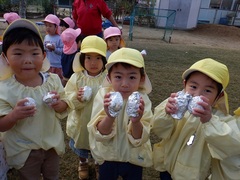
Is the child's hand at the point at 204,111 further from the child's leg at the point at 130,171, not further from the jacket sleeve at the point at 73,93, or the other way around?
the jacket sleeve at the point at 73,93

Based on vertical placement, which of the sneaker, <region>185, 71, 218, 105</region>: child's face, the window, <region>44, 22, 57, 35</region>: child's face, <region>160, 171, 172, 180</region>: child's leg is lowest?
the sneaker

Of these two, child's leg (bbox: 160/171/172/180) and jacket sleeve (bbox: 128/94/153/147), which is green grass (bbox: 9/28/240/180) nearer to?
child's leg (bbox: 160/171/172/180)

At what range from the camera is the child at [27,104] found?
174cm

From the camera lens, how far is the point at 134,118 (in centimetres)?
170

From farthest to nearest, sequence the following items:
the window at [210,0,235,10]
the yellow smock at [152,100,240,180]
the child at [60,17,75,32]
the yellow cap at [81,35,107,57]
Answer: the window at [210,0,235,10], the child at [60,17,75,32], the yellow cap at [81,35,107,57], the yellow smock at [152,100,240,180]

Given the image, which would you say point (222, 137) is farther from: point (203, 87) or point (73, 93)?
point (73, 93)

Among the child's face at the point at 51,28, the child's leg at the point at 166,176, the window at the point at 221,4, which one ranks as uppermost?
the window at the point at 221,4

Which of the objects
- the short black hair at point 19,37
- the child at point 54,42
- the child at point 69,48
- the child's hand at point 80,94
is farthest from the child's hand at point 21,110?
the child at point 54,42

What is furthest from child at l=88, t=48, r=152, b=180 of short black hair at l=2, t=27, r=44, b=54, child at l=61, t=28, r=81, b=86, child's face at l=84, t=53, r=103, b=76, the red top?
the red top

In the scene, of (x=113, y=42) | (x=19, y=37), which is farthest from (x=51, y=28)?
(x=19, y=37)

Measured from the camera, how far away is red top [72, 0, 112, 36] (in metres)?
4.67

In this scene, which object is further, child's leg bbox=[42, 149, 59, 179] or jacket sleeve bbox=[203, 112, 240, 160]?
child's leg bbox=[42, 149, 59, 179]

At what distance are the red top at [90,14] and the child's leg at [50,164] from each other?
315cm

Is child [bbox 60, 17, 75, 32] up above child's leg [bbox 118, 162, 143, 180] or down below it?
above
